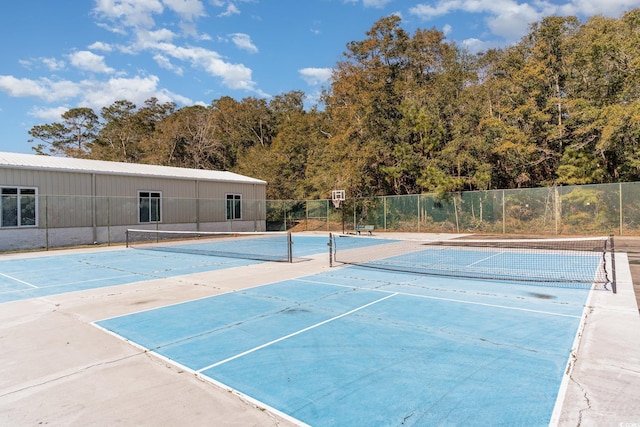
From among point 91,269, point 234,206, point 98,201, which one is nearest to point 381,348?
point 91,269

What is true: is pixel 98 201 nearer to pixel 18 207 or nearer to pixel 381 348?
pixel 18 207

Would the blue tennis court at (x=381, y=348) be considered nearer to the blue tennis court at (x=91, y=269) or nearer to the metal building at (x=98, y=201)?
the blue tennis court at (x=91, y=269)

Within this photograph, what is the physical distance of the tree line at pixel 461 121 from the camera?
23.2 meters

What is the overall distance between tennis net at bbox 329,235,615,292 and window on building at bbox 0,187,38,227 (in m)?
14.7

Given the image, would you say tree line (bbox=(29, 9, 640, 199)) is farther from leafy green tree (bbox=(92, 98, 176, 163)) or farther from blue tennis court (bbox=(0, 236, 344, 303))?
blue tennis court (bbox=(0, 236, 344, 303))

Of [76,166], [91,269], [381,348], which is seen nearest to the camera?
[381,348]

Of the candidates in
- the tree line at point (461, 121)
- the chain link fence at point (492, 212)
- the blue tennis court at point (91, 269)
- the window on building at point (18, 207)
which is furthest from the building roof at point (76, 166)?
the tree line at point (461, 121)

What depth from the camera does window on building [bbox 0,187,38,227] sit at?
58.4ft

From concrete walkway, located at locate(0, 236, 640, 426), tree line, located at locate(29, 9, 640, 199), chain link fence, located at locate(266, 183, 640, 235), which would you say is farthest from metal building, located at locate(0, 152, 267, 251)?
concrete walkway, located at locate(0, 236, 640, 426)

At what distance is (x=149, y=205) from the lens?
2347 cm

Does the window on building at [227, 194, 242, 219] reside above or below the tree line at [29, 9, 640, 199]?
below

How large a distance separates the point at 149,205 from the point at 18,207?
6.48 m

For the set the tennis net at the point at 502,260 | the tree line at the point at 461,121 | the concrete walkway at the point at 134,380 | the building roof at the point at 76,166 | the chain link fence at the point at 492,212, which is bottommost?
the concrete walkway at the point at 134,380

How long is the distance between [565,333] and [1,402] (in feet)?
22.9
